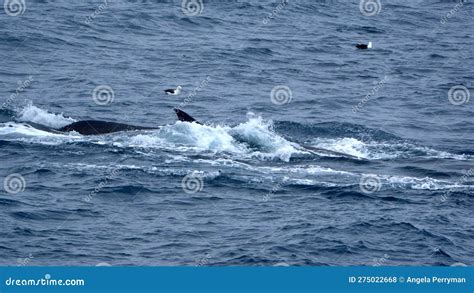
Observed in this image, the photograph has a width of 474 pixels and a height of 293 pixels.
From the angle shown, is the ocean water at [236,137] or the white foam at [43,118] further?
the white foam at [43,118]

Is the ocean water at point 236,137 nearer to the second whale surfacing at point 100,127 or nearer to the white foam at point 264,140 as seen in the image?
the white foam at point 264,140

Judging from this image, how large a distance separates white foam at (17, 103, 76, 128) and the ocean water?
14 centimetres

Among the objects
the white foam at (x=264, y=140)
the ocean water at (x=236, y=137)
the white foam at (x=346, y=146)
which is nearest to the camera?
the ocean water at (x=236, y=137)

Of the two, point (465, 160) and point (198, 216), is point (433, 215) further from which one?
point (465, 160)

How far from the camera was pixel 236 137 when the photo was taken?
37.8 metres

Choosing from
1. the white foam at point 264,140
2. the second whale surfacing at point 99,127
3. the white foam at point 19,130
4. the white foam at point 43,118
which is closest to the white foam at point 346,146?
the second whale surfacing at point 99,127

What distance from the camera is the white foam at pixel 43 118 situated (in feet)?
129

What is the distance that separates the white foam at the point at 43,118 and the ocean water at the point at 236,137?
0.47 ft

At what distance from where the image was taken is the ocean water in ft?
81.5

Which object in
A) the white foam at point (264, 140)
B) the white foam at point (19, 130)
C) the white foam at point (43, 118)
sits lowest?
the white foam at point (19, 130)

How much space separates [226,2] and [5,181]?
42.2 meters

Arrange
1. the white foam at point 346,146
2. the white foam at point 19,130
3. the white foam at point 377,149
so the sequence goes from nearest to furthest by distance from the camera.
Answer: the white foam at point 377,149, the white foam at point 19,130, the white foam at point 346,146

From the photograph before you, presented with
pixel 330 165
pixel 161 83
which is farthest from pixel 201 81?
pixel 330 165

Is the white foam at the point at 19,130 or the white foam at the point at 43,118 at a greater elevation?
the white foam at the point at 43,118
